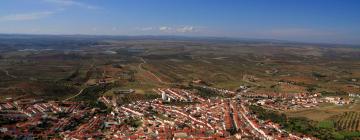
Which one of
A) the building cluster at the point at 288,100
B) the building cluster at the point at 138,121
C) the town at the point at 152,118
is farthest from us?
the building cluster at the point at 288,100

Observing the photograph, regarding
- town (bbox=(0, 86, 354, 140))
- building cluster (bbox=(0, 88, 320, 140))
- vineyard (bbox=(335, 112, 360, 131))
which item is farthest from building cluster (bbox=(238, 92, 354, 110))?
vineyard (bbox=(335, 112, 360, 131))

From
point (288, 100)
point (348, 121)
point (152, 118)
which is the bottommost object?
point (288, 100)

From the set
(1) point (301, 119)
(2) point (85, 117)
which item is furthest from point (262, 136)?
(2) point (85, 117)

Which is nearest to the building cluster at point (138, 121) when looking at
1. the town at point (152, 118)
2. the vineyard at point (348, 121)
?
the town at point (152, 118)

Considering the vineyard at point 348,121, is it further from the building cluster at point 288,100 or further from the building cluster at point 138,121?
the building cluster at point 138,121

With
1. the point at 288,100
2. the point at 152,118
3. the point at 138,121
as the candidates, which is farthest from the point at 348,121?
the point at 138,121

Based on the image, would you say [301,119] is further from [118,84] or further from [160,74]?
[160,74]

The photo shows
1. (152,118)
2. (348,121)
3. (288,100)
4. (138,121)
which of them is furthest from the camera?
(288,100)

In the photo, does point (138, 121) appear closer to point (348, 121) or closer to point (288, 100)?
point (348, 121)

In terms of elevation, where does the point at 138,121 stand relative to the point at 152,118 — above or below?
below
